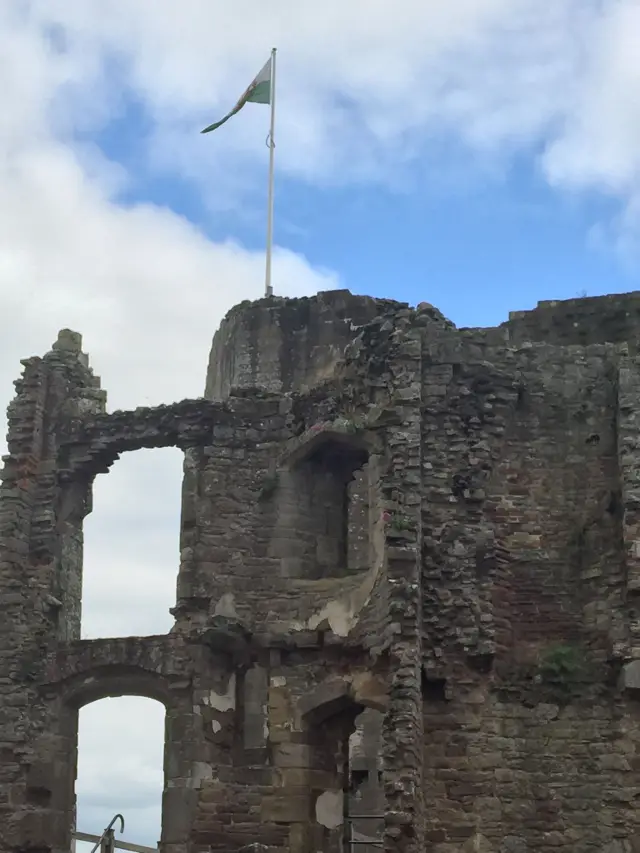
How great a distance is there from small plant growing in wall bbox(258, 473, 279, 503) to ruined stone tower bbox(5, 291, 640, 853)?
0.12 ft

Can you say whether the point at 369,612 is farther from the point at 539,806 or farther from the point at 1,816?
the point at 1,816

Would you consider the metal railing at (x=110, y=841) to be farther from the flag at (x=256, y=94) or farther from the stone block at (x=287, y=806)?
the flag at (x=256, y=94)

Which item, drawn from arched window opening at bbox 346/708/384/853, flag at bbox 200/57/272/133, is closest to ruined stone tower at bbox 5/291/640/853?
arched window opening at bbox 346/708/384/853

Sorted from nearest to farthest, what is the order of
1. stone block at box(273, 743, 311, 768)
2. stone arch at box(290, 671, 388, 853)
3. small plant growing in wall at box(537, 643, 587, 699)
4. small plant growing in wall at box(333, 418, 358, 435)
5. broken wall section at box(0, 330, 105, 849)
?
small plant growing in wall at box(537, 643, 587, 699) < stone arch at box(290, 671, 388, 853) < stone block at box(273, 743, 311, 768) < small plant growing in wall at box(333, 418, 358, 435) < broken wall section at box(0, 330, 105, 849)

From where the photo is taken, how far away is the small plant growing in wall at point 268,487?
1894 centimetres

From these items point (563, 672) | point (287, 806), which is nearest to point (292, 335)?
point (287, 806)

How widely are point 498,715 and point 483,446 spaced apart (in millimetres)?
3497

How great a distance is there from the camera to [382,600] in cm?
1722

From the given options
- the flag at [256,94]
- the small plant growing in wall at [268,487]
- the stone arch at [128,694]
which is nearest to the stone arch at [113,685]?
the stone arch at [128,694]

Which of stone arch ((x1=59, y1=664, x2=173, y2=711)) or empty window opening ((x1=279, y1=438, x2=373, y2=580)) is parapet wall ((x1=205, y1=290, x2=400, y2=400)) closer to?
empty window opening ((x1=279, y1=438, x2=373, y2=580))

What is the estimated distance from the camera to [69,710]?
19078mm

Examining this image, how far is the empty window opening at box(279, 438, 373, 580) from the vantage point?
61.9 ft

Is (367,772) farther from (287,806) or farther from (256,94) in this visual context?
(256,94)

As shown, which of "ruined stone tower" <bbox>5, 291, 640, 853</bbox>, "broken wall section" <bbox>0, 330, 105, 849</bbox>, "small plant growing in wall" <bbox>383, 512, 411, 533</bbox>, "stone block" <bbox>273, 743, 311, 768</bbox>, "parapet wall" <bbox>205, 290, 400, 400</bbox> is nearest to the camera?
"ruined stone tower" <bbox>5, 291, 640, 853</bbox>
